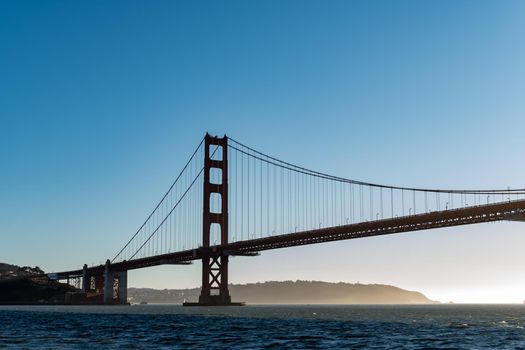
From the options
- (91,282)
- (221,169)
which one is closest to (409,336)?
(221,169)

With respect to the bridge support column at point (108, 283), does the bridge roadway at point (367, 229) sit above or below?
above

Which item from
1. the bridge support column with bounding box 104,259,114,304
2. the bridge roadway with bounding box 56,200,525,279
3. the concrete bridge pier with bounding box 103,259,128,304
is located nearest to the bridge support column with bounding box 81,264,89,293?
the concrete bridge pier with bounding box 103,259,128,304

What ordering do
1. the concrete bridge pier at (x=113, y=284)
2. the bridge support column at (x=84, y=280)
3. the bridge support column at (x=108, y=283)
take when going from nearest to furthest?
the bridge support column at (x=108, y=283), the concrete bridge pier at (x=113, y=284), the bridge support column at (x=84, y=280)

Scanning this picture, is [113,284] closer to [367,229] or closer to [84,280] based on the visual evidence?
[84,280]

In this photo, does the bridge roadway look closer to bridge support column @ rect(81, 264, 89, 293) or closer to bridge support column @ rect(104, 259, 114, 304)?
bridge support column @ rect(104, 259, 114, 304)

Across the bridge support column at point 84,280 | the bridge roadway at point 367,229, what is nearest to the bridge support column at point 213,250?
the bridge roadway at point 367,229

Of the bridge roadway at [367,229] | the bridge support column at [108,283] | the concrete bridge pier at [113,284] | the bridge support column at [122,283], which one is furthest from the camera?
the bridge support column at [122,283]

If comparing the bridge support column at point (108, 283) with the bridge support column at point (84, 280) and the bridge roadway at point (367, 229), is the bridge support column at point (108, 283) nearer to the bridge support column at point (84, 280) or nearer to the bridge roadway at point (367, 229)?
the bridge support column at point (84, 280)

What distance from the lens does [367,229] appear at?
3492 inches

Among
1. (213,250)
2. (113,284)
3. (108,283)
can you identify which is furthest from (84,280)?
(213,250)

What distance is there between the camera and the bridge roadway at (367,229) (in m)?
76.1

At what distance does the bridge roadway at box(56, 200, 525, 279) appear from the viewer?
76.1m

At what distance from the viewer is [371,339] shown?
148ft

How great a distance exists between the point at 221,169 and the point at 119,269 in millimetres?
40533
